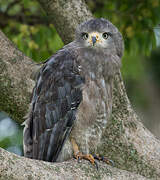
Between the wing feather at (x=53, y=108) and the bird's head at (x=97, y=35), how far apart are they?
23cm

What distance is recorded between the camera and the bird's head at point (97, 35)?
424 cm

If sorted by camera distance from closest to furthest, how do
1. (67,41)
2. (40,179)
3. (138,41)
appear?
(40,179) < (67,41) < (138,41)

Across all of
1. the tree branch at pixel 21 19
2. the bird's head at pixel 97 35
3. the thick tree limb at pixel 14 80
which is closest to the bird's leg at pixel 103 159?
the thick tree limb at pixel 14 80

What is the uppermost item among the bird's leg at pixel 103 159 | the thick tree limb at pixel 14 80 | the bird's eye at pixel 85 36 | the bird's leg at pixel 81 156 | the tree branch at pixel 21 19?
the bird's eye at pixel 85 36

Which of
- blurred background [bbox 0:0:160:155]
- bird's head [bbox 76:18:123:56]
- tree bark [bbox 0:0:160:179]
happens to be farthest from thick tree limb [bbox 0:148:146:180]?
blurred background [bbox 0:0:160:155]

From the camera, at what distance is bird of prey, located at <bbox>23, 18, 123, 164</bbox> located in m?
4.08

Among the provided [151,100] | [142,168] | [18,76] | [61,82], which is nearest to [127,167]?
[142,168]

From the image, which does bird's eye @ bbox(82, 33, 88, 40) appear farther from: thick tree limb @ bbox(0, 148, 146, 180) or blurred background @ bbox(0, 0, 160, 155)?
blurred background @ bbox(0, 0, 160, 155)

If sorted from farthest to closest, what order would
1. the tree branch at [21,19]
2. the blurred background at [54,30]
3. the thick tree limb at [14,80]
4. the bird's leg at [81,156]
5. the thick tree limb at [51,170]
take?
the tree branch at [21,19], the blurred background at [54,30], the thick tree limb at [14,80], the bird's leg at [81,156], the thick tree limb at [51,170]

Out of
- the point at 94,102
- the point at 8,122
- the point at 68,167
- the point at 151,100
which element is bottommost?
the point at 151,100

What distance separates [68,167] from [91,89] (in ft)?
2.88

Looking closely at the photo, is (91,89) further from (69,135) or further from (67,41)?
(67,41)

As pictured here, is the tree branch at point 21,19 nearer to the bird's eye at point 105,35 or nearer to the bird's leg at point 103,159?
the bird's eye at point 105,35

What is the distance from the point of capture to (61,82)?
4.13m
